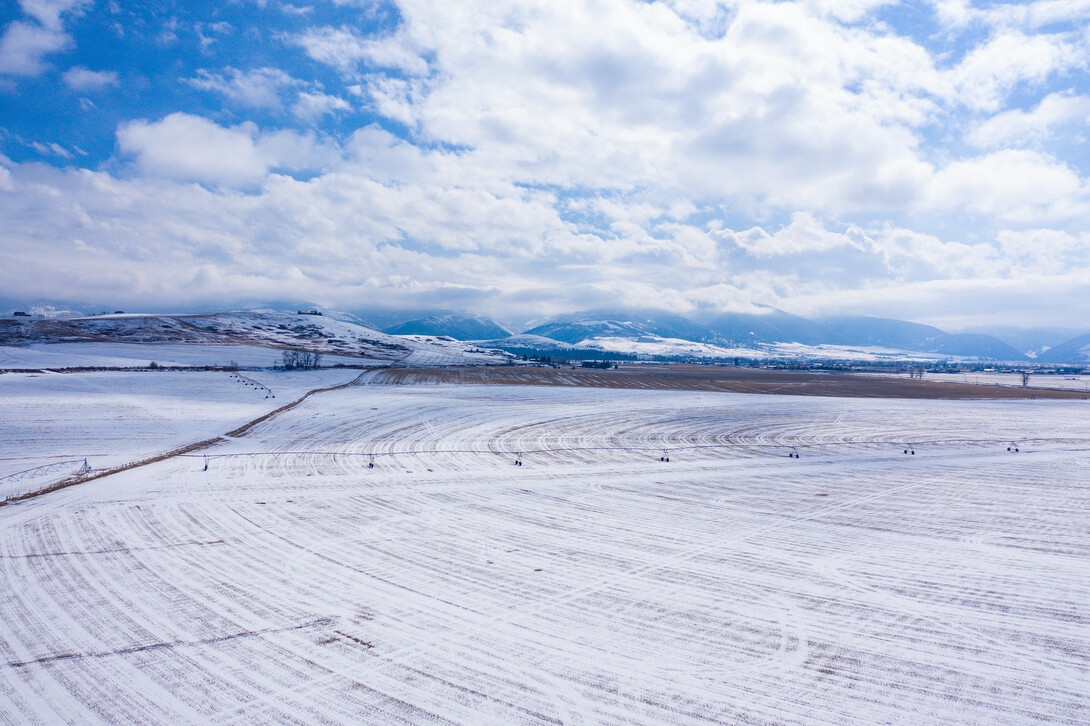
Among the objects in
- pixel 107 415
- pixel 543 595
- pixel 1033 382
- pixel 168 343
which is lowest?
pixel 107 415

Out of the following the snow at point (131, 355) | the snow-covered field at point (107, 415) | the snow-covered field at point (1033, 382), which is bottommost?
the snow-covered field at point (107, 415)

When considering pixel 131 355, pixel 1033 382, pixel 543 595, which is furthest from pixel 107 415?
pixel 1033 382

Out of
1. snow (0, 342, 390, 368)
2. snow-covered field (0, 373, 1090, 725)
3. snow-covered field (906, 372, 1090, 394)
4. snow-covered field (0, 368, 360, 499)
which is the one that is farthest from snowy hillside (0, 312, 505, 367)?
snow-covered field (906, 372, 1090, 394)

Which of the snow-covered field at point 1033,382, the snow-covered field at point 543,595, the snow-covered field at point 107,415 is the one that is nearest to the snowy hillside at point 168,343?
the snow-covered field at point 107,415

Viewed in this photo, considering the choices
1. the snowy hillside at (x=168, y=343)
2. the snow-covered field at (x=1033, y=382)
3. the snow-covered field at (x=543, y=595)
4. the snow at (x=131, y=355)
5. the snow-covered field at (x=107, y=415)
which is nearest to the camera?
the snow-covered field at (x=543, y=595)

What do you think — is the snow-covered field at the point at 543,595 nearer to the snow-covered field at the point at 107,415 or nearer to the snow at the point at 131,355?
the snow-covered field at the point at 107,415

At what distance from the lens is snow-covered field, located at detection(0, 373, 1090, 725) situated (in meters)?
9.14

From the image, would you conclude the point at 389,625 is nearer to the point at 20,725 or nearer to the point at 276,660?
the point at 276,660

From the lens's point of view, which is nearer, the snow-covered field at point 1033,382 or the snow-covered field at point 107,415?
the snow-covered field at point 107,415

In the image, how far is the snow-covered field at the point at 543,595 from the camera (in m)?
9.14

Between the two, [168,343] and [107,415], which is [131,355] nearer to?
[168,343]

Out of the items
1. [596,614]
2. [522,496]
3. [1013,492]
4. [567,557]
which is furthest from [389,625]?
[1013,492]

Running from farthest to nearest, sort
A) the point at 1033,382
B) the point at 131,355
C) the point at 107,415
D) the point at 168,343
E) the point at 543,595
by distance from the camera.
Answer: the point at 1033,382 < the point at 168,343 < the point at 131,355 < the point at 107,415 < the point at 543,595

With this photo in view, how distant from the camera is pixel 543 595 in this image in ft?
42.8
